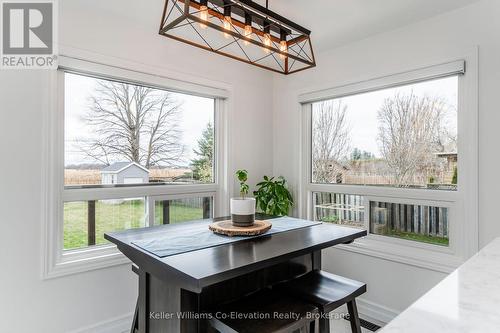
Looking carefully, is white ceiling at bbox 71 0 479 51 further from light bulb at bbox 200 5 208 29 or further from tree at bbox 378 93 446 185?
light bulb at bbox 200 5 208 29

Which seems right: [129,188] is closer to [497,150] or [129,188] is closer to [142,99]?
[142,99]

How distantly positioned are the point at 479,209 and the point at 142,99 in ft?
9.47

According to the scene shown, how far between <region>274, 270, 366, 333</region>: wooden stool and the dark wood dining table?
0.20m

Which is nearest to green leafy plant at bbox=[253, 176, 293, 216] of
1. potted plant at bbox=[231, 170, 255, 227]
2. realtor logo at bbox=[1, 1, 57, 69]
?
potted plant at bbox=[231, 170, 255, 227]

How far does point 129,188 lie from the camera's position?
2605 mm

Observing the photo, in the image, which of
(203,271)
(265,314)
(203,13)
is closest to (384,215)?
(265,314)

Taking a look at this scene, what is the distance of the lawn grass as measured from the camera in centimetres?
237

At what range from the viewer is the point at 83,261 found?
232cm

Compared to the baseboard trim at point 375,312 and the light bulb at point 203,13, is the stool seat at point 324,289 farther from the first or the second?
the light bulb at point 203,13

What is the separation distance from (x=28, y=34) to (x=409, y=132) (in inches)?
124

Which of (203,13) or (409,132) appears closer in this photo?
(203,13)

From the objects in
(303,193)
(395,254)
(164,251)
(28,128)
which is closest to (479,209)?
(395,254)

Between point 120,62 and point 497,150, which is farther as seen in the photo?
point 120,62

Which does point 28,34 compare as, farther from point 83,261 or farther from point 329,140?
point 329,140
